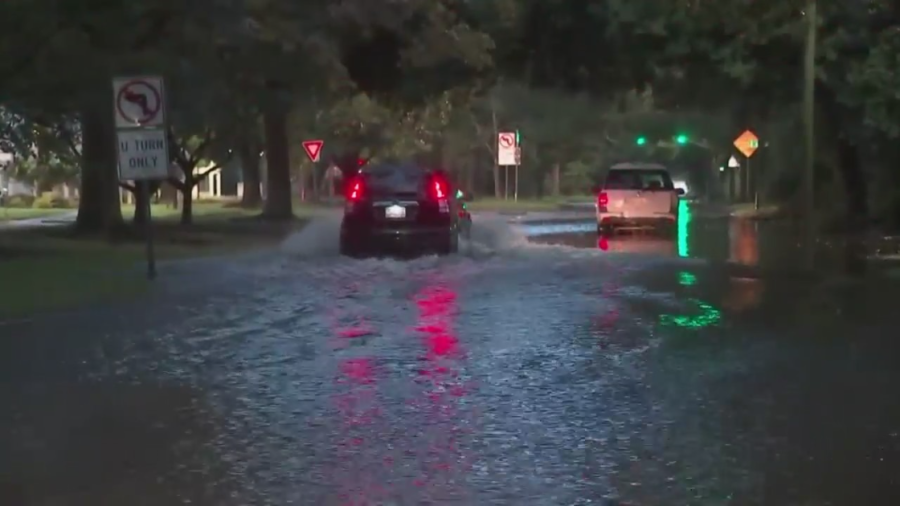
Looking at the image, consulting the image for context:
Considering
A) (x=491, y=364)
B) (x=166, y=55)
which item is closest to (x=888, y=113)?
(x=166, y=55)

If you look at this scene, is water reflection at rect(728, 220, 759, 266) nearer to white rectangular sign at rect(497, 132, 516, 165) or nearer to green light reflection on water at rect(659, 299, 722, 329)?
green light reflection on water at rect(659, 299, 722, 329)

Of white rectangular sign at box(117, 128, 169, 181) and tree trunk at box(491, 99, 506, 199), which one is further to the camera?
tree trunk at box(491, 99, 506, 199)

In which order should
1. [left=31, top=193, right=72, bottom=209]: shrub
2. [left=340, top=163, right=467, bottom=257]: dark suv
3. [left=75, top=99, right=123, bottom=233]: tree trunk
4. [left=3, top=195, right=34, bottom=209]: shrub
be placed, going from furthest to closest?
1. [left=3, top=195, right=34, bottom=209]: shrub
2. [left=31, top=193, right=72, bottom=209]: shrub
3. [left=75, top=99, right=123, bottom=233]: tree trunk
4. [left=340, top=163, right=467, bottom=257]: dark suv

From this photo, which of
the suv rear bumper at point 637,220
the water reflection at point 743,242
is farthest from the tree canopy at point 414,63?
the suv rear bumper at point 637,220

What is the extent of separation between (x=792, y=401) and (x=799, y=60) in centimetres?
2182

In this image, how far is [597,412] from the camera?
29.9ft

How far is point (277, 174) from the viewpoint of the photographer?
4200 cm

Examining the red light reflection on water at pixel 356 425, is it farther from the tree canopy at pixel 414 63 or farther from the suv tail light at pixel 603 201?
the suv tail light at pixel 603 201

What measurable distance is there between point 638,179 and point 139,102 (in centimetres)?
1657

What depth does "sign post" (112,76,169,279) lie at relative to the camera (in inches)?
740

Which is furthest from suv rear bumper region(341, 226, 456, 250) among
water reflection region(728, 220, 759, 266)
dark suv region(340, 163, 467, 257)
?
water reflection region(728, 220, 759, 266)

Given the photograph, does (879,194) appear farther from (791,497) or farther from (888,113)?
(791,497)

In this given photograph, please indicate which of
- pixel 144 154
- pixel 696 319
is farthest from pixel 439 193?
pixel 696 319

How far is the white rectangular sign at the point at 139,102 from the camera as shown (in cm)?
1877
